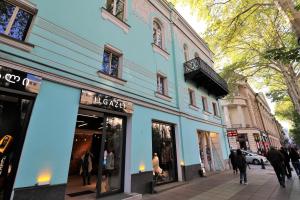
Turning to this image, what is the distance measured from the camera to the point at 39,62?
5520mm

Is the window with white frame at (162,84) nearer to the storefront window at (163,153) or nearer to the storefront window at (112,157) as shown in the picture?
the storefront window at (163,153)

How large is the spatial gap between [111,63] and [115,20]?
2.31 meters

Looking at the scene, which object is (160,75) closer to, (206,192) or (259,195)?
(206,192)

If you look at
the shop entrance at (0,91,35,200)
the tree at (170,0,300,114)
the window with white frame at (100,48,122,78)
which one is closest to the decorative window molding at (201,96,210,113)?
the tree at (170,0,300,114)

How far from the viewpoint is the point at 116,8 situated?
941 centimetres

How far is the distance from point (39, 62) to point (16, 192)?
3.65 metres

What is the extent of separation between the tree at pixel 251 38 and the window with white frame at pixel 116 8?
3596mm

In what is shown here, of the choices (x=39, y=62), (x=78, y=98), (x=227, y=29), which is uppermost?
(x=227, y=29)

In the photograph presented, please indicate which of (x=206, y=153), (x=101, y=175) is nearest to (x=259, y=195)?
(x=101, y=175)

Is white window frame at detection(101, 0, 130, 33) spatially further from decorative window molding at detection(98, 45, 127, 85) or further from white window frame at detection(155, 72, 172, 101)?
white window frame at detection(155, 72, 172, 101)

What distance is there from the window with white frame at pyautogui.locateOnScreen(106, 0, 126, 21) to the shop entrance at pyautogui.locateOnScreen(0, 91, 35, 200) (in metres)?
6.09

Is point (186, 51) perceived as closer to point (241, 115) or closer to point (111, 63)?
point (111, 63)

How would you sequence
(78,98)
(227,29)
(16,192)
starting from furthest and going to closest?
(227,29) → (78,98) → (16,192)

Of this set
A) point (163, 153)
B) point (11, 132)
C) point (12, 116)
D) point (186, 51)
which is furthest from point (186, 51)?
point (11, 132)
